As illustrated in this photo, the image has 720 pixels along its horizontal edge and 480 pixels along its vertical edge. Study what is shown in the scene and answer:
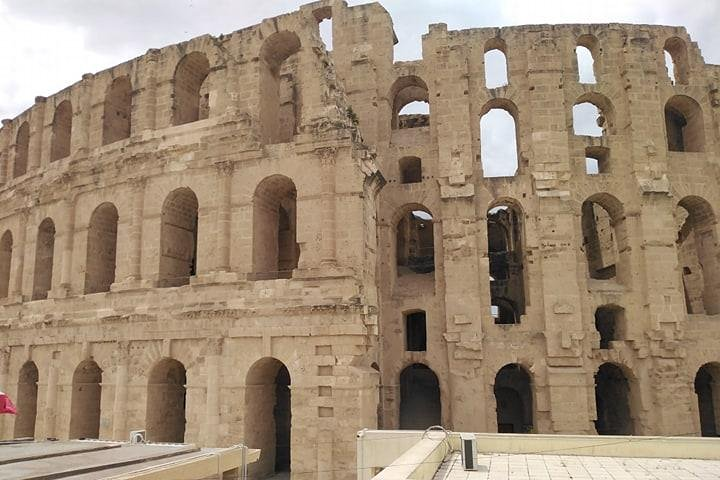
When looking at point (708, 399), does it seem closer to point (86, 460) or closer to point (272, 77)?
point (272, 77)

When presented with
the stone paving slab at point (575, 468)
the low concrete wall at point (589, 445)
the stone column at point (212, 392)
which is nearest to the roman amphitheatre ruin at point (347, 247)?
the stone column at point (212, 392)

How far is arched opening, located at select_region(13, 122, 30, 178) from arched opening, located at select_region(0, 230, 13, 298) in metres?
3.03

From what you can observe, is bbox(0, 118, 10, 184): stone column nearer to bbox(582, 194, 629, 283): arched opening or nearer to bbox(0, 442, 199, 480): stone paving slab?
bbox(0, 442, 199, 480): stone paving slab

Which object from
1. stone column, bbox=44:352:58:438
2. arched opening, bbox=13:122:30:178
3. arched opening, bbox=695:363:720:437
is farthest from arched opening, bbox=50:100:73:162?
arched opening, bbox=695:363:720:437

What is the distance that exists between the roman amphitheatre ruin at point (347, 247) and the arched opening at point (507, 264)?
38 cm

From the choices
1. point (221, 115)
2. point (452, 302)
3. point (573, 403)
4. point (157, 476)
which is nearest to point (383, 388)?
point (452, 302)

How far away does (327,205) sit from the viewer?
17422mm

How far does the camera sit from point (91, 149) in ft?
74.7

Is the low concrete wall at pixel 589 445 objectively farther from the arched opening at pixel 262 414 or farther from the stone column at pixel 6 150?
the stone column at pixel 6 150

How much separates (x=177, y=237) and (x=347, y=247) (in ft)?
23.1

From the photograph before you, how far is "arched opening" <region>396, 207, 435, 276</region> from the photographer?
1033 inches

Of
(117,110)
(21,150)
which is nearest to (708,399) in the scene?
(117,110)

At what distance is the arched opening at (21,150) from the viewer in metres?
27.4

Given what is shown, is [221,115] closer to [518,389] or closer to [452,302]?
[452,302]
